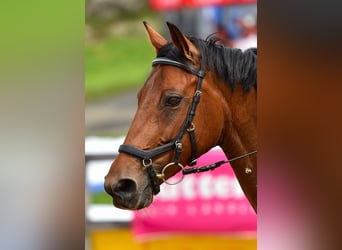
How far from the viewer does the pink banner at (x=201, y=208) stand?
195cm

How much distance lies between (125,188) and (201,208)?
635mm

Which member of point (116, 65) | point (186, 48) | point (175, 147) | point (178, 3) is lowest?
point (175, 147)

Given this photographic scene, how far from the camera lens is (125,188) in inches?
55.3

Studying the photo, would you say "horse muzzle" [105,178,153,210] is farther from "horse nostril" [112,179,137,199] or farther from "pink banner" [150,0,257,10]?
"pink banner" [150,0,257,10]

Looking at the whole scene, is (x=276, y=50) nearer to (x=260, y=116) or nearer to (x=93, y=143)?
(x=260, y=116)

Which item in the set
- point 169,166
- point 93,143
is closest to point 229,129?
point 169,166

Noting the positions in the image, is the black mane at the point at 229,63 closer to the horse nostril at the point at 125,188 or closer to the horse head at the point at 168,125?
the horse head at the point at 168,125

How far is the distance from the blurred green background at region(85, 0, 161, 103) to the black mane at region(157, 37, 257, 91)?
51cm

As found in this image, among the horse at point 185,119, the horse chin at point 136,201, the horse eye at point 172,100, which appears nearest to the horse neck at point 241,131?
the horse at point 185,119

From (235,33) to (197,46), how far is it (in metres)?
0.50

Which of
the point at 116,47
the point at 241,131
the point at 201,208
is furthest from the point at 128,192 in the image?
the point at 116,47

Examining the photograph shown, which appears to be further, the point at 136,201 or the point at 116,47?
the point at 116,47

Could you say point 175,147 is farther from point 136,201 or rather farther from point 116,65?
point 116,65

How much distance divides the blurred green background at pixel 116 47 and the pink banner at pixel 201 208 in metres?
0.38
